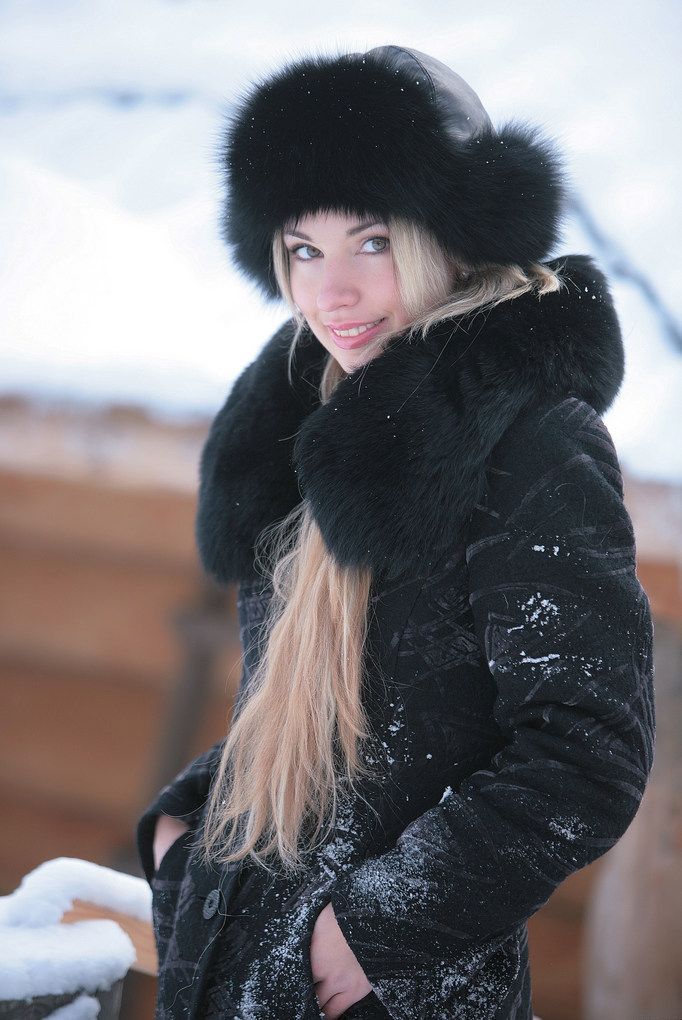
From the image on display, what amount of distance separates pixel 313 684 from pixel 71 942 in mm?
489

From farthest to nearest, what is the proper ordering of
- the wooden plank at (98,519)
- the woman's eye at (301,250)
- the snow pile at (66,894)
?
the wooden plank at (98,519), the snow pile at (66,894), the woman's eye at (301,250)

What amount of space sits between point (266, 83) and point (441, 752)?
27.6 inches

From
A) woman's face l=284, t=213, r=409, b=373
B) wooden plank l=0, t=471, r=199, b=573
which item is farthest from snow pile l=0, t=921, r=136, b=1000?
wooden plank l=0, t=471, r=199, b=573

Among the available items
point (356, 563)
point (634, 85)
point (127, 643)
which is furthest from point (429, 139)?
point (127, 643)

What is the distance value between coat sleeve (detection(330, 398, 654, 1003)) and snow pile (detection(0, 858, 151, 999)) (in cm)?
44

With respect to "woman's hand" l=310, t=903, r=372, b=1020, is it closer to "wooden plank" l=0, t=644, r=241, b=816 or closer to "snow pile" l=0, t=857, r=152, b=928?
"snow pile" l=0, t=857, r=152, b=928

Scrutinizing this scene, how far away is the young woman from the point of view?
28.0 inches

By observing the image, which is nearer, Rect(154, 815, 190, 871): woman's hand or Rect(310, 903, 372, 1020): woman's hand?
Rect(310, 903, 372, 1020): woman's hand

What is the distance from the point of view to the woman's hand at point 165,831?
103cm

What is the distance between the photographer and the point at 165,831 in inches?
41.1

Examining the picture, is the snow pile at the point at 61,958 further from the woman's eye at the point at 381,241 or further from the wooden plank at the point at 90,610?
the wooden plank at the point at 90,610

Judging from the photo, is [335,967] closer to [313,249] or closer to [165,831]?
[165,831]

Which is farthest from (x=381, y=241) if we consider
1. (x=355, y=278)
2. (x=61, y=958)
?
(x=61, y=958)

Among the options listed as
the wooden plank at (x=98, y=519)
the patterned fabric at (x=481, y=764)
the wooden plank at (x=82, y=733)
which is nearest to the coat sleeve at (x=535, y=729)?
the patterned fabric at (x=481, y=764)
